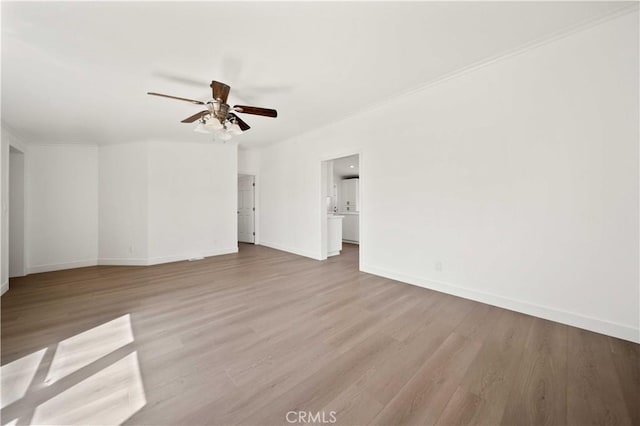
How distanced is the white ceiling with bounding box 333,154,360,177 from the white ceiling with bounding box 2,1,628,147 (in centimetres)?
324

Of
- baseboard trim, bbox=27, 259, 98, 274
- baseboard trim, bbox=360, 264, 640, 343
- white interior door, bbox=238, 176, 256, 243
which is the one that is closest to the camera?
baseboard trim, bbox=360, 264, 640, 343

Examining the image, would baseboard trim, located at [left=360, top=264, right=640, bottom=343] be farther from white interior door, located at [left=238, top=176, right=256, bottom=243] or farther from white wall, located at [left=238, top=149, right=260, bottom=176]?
white wall, located at [left=238, top=149, right=260, bottom=176]

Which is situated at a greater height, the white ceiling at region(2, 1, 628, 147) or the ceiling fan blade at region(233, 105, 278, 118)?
the white ceiling at region(2, 1, 628, 147)

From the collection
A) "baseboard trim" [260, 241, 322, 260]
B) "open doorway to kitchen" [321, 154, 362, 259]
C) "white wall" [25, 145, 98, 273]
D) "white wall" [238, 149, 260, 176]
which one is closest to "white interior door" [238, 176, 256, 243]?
"white wall" [238, 149, 260, 176]

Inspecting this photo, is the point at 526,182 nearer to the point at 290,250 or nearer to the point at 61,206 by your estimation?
the point at 290,250

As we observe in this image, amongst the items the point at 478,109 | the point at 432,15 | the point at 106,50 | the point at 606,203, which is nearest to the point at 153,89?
the point at 106,50

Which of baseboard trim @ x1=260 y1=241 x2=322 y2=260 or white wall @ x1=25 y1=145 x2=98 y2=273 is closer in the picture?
white wall @ x1=25 y1=145 x2=98 y2=273

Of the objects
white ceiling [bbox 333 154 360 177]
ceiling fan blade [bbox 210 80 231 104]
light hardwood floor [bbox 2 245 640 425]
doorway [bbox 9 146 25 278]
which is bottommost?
light hardwood floor [bbox 2 245 640 425]

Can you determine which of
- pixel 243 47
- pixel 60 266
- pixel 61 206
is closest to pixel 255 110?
pixel 243 47

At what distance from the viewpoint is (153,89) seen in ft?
9.46

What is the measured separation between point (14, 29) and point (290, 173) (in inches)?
165

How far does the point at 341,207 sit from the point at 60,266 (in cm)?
753

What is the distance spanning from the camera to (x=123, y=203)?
16.2 ft

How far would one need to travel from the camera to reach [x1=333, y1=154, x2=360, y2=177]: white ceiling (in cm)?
670
